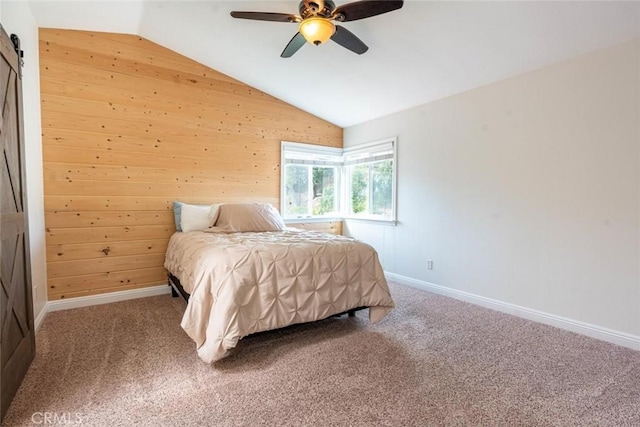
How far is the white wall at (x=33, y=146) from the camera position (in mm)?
2545

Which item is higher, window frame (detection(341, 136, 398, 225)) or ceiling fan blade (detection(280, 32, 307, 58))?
ceiling fan blade (detection(280, 32, 307, 58))

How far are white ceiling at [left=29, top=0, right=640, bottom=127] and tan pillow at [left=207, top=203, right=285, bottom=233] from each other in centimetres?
163

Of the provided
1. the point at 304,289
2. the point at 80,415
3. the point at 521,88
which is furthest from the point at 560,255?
the point at 80,415

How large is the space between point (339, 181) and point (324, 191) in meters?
0.30

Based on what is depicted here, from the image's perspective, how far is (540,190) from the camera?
2.83 metres

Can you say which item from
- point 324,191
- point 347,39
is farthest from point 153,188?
point 347,39

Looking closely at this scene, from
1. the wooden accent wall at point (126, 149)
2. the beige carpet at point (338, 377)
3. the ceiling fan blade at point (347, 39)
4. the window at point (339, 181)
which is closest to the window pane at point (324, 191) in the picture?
the window at point (339, 181)

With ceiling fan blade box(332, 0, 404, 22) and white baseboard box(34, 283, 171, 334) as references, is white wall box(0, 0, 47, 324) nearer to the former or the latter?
white baseboard box(34, 283, 171, 334)

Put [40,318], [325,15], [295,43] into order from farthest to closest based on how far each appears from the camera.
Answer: [40,318] → [295,43] → [325,15]

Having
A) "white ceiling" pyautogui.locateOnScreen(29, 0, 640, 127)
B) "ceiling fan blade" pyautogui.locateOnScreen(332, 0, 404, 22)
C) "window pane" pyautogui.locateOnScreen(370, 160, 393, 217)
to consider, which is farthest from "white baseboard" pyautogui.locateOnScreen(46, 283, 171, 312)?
"ceiling fan blade" pyautogui.locateOnScreen(332, 0, 404, 22)

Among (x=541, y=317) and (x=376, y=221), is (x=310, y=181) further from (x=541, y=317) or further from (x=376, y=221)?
(x=541, y=317)

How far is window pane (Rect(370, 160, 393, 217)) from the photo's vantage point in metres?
4.38

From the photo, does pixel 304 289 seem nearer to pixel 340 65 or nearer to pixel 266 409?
pixel 266 409

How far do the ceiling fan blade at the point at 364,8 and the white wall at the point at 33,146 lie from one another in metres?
2.38
